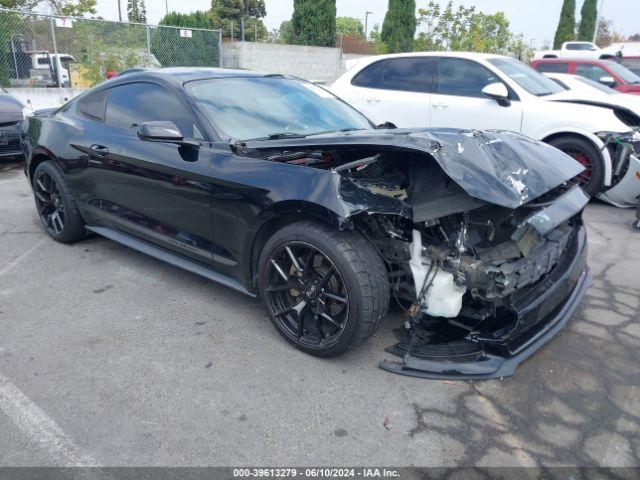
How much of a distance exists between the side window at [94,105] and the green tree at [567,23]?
118 ft

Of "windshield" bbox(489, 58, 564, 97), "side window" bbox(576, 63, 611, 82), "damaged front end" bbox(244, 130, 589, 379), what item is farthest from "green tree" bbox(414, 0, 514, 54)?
"damaged front end" bbox(244, 130, 589, 379)

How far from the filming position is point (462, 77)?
22.6 ft

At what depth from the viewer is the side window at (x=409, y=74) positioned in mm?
7141

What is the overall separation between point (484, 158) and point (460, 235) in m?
0.44

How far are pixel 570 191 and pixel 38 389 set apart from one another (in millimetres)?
3278

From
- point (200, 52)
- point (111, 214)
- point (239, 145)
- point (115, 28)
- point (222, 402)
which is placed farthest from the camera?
point (200, 52)

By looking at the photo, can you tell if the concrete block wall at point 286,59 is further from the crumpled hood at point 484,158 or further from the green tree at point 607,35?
the green tree at point 607,35

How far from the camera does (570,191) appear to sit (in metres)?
3.24

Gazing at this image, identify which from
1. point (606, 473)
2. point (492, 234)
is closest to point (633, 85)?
point (492, 234)

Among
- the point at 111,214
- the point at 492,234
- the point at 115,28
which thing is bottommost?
the point at 111,214

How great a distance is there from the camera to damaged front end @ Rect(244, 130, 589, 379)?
8.68 feet

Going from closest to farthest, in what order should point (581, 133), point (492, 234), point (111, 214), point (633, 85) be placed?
point (492, 234), point (111, 214), point (581, 133), point (633, 85)

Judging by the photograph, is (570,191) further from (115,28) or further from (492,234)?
(115,28)

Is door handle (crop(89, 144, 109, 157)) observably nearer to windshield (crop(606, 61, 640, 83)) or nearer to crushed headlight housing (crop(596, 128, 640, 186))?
crushed headlight housing (crop(596, 128, 640, 186))
